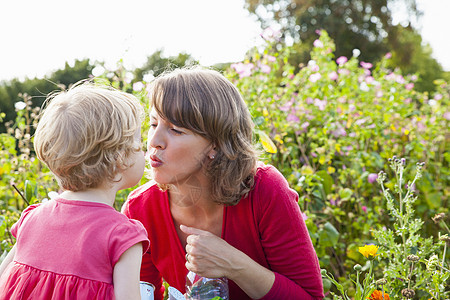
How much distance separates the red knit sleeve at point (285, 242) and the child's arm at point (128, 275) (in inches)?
20.1

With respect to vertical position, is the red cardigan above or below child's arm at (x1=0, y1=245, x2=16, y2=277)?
above

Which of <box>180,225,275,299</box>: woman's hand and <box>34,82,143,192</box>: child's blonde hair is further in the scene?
<box>180,225,275,299</box>: woman's hand

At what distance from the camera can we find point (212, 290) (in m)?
1.53

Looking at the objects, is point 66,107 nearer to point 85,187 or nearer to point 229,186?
point 85,187

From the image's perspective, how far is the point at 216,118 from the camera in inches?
55.5

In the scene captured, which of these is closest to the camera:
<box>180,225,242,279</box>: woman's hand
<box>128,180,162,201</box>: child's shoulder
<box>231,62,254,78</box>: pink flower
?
<box>180,225,242,279</box>: woman's hand

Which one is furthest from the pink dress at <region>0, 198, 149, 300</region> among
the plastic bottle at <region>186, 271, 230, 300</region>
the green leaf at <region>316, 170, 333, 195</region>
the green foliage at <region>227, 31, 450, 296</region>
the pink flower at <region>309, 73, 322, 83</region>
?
the pink flower at <region>309, 73, 322, 83</region>

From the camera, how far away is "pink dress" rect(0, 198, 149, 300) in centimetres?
114

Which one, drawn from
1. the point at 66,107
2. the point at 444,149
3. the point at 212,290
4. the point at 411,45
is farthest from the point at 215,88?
the point at 411,45

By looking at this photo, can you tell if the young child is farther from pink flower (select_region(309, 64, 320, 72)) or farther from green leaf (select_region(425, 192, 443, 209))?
pink flower (select_region(309, 64, 320, 72))

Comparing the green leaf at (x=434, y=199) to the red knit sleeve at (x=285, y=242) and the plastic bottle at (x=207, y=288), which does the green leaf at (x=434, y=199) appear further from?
the plastic bottle at (x=207, y=288)

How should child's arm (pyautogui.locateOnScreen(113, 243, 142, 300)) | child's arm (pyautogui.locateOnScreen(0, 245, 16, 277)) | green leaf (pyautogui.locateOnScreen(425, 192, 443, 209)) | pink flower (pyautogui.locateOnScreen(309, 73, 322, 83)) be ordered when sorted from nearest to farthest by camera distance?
child's arm (pyautogui.locateOnScreen(113, 243, 142, 300))
child's arm (pyautogui.locateOnScreen(0, 245, 16, 277))
green leaf (pyautogui.locateOnScreen(425, 192, 443, 209))
pink flower (pyautogui.locateOnScreen(309, 73, 322, 83))

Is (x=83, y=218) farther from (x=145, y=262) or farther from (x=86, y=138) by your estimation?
(x=145, y=262)

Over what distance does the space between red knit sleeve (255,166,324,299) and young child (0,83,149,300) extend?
1.56 ft
